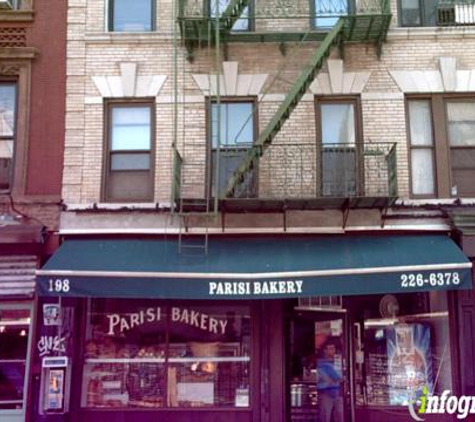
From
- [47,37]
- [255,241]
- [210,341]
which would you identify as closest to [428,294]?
[255,241]

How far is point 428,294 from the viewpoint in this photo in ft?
35.8

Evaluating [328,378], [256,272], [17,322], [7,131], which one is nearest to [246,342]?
[328,378]

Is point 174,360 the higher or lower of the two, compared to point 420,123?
lower

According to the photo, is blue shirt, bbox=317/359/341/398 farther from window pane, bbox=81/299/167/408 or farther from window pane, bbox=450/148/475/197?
window pane, bbox=450/148/475/197

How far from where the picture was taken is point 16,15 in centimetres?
1142

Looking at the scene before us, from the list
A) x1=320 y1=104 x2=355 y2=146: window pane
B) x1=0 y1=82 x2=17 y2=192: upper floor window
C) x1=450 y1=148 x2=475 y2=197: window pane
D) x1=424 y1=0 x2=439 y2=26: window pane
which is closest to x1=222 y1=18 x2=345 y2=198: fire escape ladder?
x1=320 y1=104 x2=355 y2=146: window pane

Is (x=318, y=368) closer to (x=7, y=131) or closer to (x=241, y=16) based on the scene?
(x=241, y=16)

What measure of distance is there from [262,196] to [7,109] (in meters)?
4.76

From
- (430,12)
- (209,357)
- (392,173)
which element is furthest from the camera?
(430,12)

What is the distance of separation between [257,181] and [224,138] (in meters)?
1.07

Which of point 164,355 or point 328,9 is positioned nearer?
point 164,355

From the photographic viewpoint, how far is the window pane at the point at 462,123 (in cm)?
1124

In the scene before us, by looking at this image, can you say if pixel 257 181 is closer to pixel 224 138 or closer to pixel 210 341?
pixel 224 138

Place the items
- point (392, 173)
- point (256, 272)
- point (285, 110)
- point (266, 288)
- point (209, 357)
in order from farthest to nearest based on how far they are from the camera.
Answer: point (209, 357), point (392, 173), point (285, 110), point (256, 272), point (266, 288)
